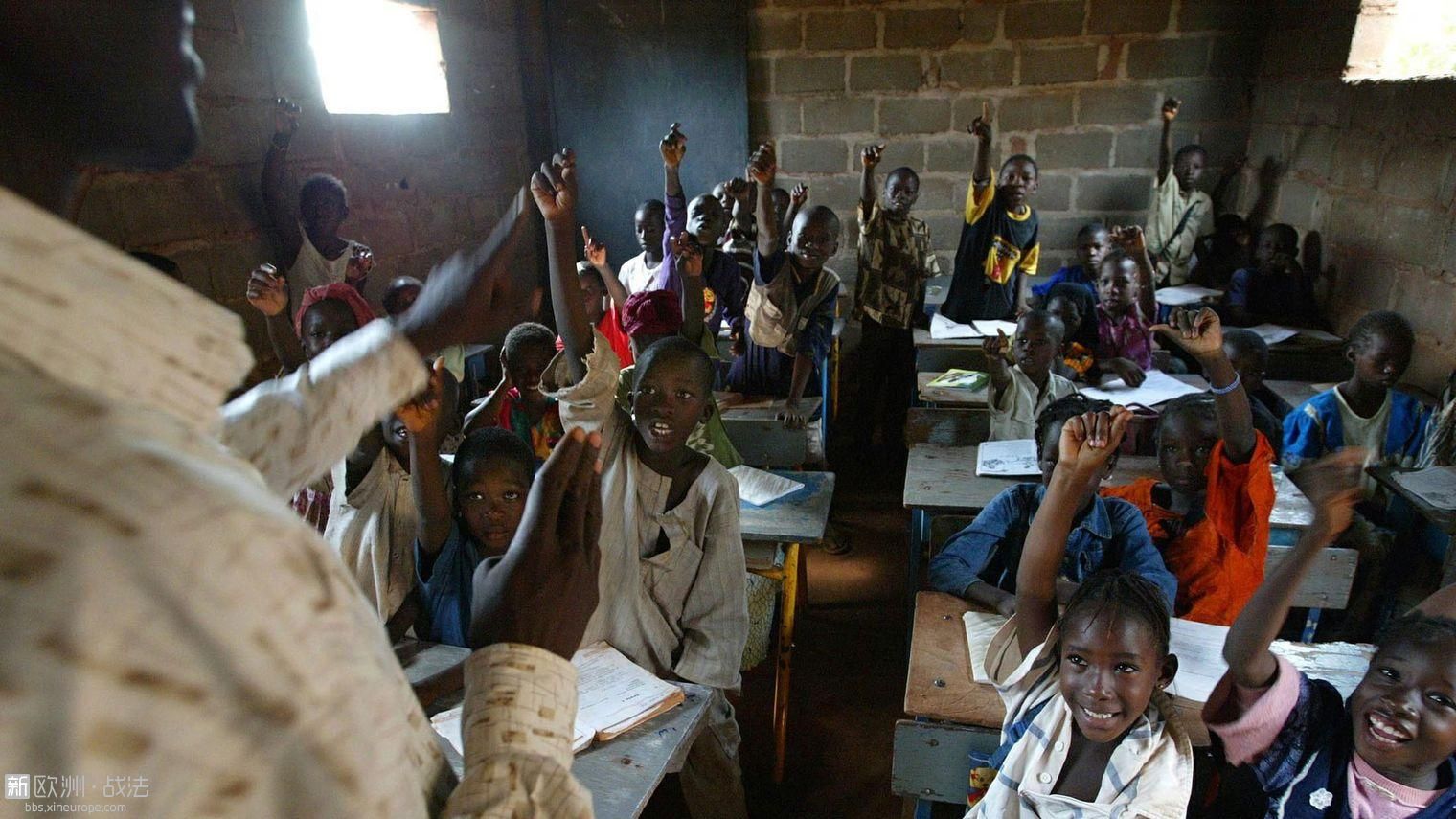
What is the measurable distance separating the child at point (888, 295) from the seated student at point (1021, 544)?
8.32 feet

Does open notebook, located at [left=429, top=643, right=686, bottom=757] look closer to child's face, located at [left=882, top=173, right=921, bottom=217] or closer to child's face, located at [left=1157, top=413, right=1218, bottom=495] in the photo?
child's face, located at [left=1157, top=413, right=1218, bottom=495]

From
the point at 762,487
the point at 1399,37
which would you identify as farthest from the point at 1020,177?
the point at 762,487

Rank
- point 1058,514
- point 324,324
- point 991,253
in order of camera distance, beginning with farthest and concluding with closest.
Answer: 1. point 991,253
2. point 324,324
3. point 1058,514

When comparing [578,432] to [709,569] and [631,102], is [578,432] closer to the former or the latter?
[709,569]

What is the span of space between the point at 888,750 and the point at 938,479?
928mm

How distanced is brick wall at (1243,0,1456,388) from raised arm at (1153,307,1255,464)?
1.75 metres

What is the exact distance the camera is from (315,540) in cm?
44

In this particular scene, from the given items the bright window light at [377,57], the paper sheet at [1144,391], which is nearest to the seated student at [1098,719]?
the paper sheet at [1144,391]

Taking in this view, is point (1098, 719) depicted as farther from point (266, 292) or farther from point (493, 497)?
point (266, 292)

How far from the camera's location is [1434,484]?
2.49m

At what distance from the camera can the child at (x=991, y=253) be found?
4.64 m

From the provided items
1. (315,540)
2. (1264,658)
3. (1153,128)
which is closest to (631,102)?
(1153,128)

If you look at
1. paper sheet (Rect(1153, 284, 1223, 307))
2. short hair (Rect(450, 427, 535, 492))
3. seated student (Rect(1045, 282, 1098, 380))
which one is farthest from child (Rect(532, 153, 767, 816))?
paper sheet (Rect(1153, 284, 1223, 307))

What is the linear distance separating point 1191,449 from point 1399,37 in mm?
3426
